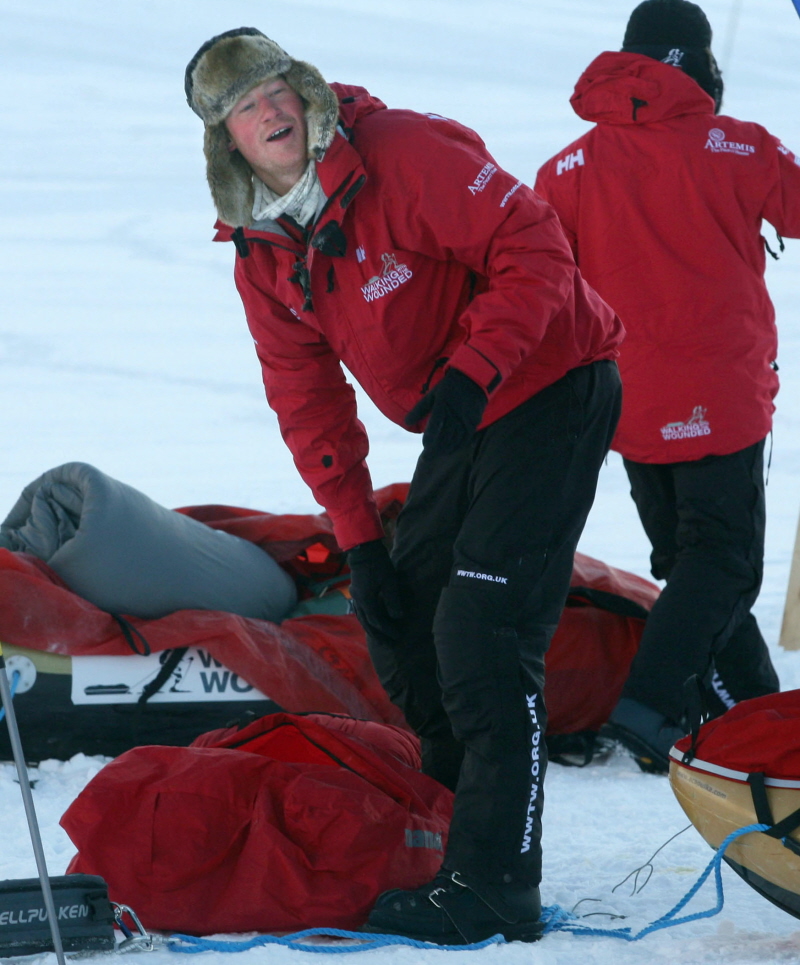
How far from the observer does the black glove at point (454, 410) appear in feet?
5.48

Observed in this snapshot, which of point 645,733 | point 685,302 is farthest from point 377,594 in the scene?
point 685,302

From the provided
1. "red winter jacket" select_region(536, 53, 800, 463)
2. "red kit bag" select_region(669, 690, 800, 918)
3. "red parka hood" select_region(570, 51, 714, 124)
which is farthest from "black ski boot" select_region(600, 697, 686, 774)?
"red parka hood" select_region(570, 51, 714, 124)

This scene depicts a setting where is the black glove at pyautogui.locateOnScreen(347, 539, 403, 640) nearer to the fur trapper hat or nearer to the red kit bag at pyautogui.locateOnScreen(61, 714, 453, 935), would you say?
the red kit bag at pyautogui.locateOnScreen(61, 714, 453, 935)

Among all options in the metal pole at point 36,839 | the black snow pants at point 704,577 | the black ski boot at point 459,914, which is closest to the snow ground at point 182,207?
the black snow pants at point 704,577

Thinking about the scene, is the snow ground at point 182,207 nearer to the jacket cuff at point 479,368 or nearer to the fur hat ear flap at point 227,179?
the jacket cuff at point 479,368

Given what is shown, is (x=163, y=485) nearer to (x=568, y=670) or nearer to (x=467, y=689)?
(x=568, y=670)

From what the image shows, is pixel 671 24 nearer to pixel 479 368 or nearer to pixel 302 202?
pixel 302 202

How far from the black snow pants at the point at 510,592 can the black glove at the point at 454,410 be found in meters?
0.09

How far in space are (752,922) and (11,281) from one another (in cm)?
710

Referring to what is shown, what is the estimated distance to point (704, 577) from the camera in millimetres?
2727

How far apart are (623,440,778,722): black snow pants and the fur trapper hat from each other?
1.34 meters

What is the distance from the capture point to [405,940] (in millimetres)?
1657

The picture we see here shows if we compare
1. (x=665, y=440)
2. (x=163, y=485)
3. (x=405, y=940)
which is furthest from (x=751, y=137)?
(x=163, y=485)

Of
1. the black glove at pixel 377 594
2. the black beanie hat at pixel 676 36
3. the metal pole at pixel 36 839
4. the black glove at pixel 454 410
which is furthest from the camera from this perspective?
the black beanie hat at pixel 676 36
